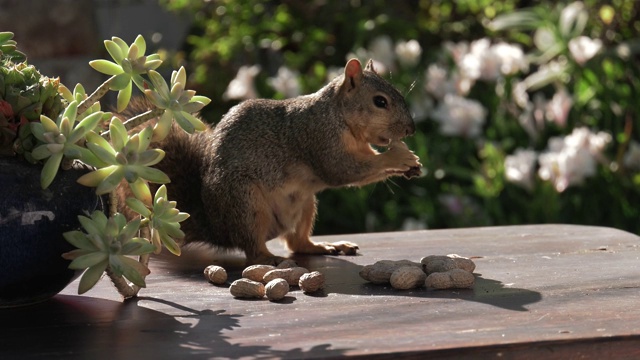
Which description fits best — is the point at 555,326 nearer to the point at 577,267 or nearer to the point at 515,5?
the point at 577,267

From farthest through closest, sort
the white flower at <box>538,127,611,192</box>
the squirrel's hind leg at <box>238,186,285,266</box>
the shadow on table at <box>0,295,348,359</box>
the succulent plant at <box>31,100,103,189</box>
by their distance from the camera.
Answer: the white flower at <box>538,127,611,192</box>
the squirrel's hind leg at <box>238,186,285,266</box>
the succulent plant at <box>31,100,103,189</box>
the shadow on table at <box>0,295,348,359</box>

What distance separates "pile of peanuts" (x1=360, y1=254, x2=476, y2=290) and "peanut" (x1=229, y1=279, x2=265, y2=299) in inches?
8.1

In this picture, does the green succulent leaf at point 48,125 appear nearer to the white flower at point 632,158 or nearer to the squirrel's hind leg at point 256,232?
the squirrel's hind leg at point 256,232

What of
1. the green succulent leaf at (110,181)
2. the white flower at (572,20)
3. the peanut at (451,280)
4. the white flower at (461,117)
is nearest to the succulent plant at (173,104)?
the green succulent leaf at (110,181)

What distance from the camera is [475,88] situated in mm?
3930

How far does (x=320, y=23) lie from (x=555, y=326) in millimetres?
3171

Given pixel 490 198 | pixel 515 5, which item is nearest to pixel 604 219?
pixel 490 198

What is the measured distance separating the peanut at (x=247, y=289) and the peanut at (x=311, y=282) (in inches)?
2.7

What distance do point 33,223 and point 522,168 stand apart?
2.11 m

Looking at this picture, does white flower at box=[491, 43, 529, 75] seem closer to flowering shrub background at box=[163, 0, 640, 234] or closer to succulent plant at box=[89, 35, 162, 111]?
flowering shrub background at box=[163, 0, 640, 234]

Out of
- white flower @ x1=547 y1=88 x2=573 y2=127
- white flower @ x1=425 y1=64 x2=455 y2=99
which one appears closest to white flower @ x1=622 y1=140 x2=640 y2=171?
white flower @ x1=547 y1=88 x2=573 y2=127

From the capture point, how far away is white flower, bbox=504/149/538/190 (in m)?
3.32

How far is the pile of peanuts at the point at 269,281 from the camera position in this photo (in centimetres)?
165

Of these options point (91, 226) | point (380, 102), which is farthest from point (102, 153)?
point (380, 102)
